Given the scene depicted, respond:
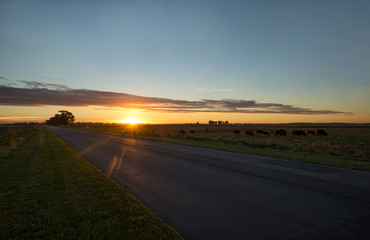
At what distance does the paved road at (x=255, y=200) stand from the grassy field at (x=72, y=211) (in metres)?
0.53

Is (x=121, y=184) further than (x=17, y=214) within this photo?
Yes

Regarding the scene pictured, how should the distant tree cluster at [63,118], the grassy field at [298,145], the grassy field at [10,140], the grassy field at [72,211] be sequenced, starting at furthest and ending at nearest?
the distant tree cluster at [63,118] < the grassy field at [10,140] < the grassy field at [298,145] < the grassy field at [72,211]

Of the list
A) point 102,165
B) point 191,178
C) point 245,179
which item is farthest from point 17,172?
point 245,179

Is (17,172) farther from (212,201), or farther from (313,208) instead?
(313,208)

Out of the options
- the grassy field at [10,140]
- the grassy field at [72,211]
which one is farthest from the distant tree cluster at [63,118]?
the grassy field at [72,211]

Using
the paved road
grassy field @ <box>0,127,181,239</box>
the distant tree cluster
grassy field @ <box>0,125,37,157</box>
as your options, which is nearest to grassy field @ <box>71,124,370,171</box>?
the paved road

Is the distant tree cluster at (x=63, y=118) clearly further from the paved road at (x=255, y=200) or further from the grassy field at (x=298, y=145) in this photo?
the paved road at (x=255, y=200)

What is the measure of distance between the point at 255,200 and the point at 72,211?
4439mm

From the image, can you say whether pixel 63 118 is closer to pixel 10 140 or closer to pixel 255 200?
pixel 10 140

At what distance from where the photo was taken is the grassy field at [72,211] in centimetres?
369

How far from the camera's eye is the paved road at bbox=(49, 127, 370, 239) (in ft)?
12.4

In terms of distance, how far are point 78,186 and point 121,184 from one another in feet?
4.30

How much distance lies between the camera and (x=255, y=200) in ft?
17.1

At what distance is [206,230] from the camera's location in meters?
→ 3.79
